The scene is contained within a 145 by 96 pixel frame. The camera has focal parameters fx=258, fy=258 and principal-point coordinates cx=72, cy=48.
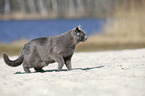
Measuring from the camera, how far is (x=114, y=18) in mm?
14680

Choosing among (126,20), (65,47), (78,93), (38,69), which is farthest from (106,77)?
(126,20)

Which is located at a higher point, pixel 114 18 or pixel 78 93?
pixel 114 18

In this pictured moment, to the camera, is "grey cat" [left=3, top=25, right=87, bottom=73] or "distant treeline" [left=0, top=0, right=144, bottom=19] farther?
"distant treeline" [left=0, top=0, right=144, bottom=19]

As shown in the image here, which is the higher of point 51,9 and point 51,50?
point 51,9

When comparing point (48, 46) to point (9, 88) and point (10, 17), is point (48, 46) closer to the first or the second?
point (9, 88)

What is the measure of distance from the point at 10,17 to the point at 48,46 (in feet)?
116

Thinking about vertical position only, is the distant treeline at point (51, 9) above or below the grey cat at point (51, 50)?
above

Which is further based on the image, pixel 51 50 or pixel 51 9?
pixel 51 9

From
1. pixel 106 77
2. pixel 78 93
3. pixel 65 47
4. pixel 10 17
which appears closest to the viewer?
pixel 78 93

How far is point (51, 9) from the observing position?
146 feet

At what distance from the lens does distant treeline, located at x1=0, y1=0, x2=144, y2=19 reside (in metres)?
40.0

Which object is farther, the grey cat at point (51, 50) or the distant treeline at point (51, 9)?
the distant treeline at point (51, 9)

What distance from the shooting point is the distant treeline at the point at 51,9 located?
4000 cm

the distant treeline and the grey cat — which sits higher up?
the distant treeline
